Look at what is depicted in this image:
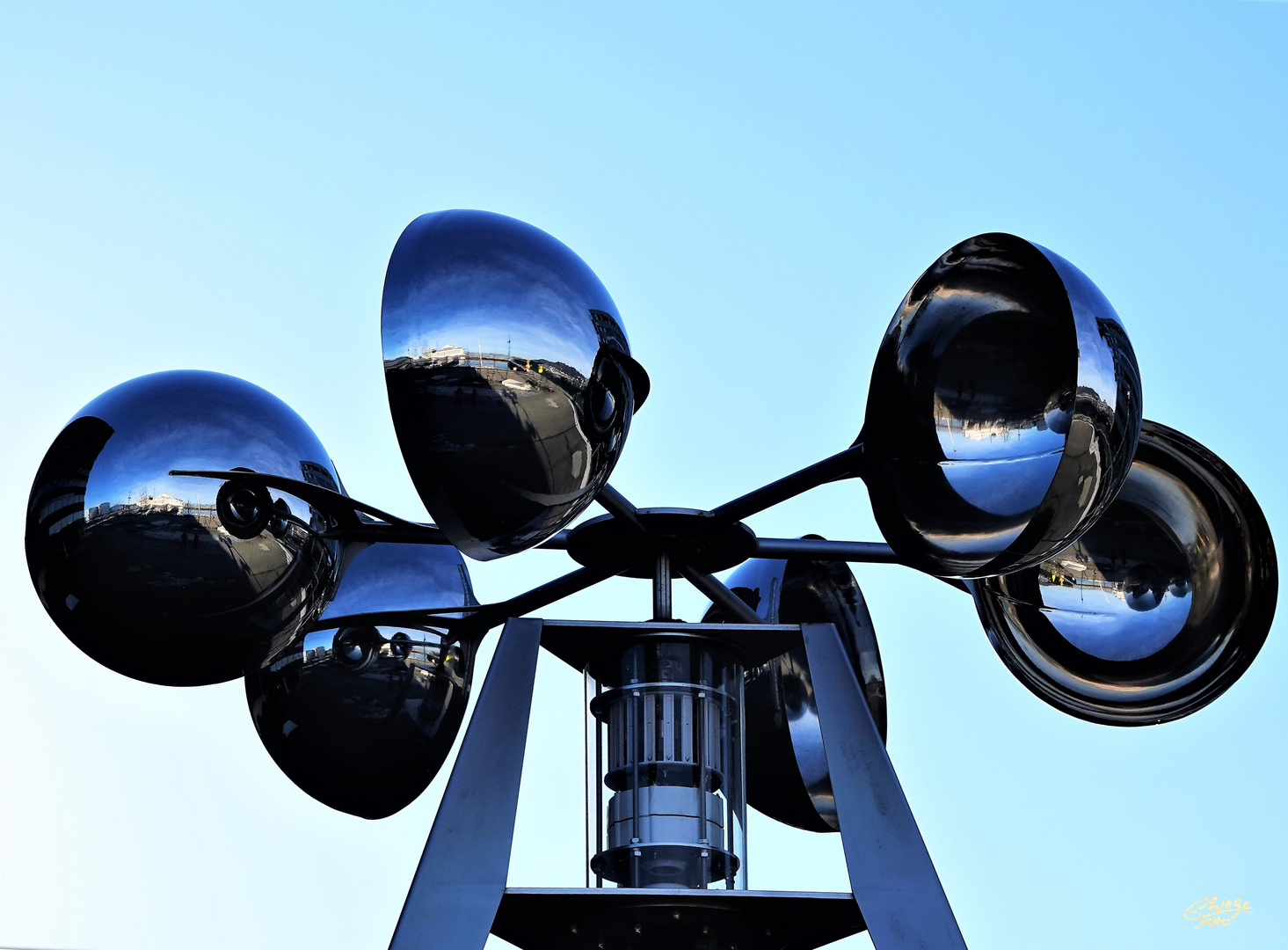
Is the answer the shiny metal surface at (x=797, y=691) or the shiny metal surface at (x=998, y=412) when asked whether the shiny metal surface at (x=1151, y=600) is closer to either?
the shiny metal surface at (x=797, y=691)

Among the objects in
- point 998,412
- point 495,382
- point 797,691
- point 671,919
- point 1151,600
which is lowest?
point 671,919

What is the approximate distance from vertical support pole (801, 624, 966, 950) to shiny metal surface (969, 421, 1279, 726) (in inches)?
41.6

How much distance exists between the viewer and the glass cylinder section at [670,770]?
15.0 feet

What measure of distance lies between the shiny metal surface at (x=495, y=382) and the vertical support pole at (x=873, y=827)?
1.12 meters

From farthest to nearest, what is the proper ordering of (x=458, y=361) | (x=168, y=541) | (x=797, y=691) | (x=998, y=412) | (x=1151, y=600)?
(x=797, y=691) < (x=1151, y=600) < (x=168, y=541) < (x=998, y=412) < (x=458, y=361)

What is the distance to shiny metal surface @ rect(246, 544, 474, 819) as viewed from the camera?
5586mm

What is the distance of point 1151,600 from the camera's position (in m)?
5.54

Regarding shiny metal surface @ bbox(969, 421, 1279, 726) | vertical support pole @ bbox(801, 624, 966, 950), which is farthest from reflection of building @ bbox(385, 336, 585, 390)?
shiny metal surface @ bbox(969, 421, 1279, 726)

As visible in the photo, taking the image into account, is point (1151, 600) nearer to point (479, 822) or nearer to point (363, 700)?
point (479, 822)

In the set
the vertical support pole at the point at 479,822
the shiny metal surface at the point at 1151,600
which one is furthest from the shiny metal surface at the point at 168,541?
the shiny metal surface at the point at 1151,600

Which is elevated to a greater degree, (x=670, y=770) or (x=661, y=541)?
(x=661, y=541)

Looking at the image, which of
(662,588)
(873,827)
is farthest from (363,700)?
(873,827)

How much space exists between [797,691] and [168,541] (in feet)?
8.72

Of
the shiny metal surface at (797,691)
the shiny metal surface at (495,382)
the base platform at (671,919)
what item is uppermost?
the shiny metal surface at (797,691)
